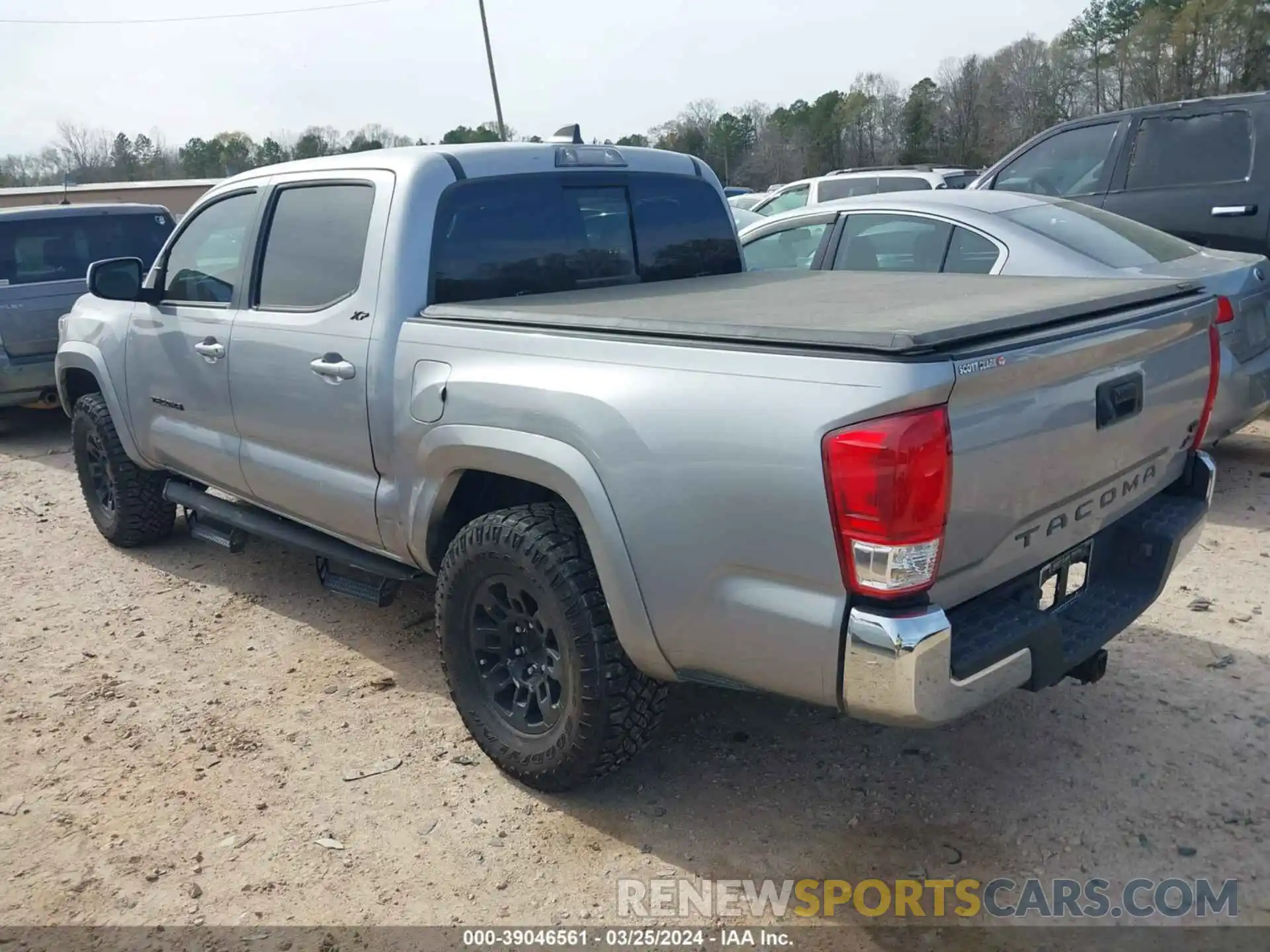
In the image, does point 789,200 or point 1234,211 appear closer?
point 1234,211

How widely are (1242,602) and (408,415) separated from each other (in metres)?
3.50

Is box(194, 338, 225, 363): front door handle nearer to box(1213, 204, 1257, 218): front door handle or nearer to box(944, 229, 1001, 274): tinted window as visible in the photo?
box(944, 229, 1001, 274): tinted window

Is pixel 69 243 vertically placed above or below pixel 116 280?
above

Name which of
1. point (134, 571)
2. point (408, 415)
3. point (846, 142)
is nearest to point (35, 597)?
point (134, 571)

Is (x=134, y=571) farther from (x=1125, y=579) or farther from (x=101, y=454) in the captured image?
(x=1125, y=579)

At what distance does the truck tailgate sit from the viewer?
2396 mm

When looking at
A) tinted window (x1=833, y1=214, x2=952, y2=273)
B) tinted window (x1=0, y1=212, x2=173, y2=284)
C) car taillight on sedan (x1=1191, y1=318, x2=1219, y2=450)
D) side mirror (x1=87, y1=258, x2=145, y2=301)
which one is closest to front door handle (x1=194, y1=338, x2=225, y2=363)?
side mirror (x1=87, y1=258, x2=145, y2=301)

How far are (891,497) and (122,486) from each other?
186 inches

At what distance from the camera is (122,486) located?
5633 mm

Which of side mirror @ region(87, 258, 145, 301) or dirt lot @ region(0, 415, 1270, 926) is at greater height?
side mirror @ region(87, 258, 145, 301)

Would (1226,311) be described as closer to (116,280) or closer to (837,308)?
(837,308)

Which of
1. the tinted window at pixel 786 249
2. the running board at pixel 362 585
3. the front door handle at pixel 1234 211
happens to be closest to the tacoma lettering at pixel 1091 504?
the running board at pixel 362 585

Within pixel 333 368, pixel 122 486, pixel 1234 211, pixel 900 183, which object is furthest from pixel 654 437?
pixel 900 183

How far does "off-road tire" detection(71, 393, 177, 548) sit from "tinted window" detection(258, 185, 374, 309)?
72.5 inches
